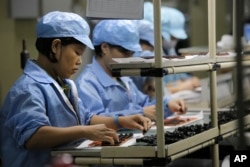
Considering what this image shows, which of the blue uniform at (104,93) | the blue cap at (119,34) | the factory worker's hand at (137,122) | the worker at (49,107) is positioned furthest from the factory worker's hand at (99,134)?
Answer: the blue cap at (119,34)

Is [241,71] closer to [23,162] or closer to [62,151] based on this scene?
[62,151]

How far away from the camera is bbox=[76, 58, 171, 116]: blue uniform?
243 cm

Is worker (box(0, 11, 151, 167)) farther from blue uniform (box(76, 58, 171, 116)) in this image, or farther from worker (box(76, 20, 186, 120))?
worker (box(76, 20, 186, 120))

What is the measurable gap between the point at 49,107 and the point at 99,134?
0.24 m

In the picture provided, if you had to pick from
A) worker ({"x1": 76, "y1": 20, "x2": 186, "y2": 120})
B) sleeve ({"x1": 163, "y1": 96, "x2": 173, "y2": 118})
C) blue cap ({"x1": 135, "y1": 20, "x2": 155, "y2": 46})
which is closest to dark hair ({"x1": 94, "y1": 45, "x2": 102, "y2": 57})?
worker ({"x1": 76, "y1": 20, "x2": 186, "y2": 120})

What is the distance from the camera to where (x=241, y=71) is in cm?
91

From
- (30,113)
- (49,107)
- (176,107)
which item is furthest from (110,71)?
(30,113)

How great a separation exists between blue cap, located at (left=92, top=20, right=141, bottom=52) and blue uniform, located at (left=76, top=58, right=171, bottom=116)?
145 mm

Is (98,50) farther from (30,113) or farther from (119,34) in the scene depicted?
(30,113)

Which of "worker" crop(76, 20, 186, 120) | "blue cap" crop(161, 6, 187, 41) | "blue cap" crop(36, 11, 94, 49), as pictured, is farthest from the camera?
"blue cap" crop(161, 6, 187, 41)

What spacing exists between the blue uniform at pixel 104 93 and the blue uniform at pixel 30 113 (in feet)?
1.09

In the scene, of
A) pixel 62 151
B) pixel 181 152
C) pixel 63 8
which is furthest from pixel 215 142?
pixel 63 8

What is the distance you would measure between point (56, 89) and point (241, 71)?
4.01 ft

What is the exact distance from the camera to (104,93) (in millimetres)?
2572
